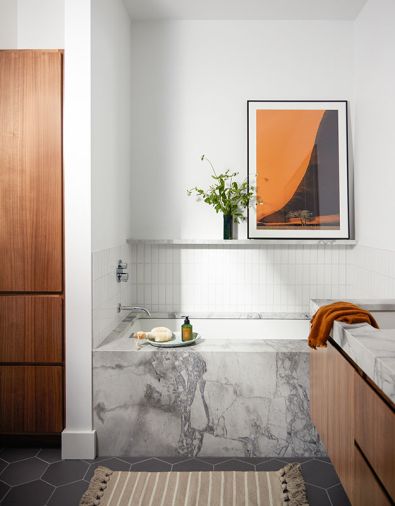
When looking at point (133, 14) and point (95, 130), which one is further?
point (133, 14)

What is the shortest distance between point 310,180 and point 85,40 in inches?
71.9

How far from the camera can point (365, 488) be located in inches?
60.1

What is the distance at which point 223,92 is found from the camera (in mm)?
3697

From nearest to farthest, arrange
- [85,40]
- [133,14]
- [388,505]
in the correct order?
[388,505]
[85,40]
[133,14]

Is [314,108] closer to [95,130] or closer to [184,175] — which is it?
[184,175]

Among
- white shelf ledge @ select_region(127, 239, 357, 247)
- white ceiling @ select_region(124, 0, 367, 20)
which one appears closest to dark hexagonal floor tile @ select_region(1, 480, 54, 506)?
white shelf ledge @ select_region(127, 239, 357, 247)

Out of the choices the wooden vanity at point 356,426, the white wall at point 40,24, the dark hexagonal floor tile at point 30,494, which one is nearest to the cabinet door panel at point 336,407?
the wooden vanity at point 356,426

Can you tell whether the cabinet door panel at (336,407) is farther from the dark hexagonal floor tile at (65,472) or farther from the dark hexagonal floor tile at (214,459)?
the dark hexagonal floor tile at (65,472)

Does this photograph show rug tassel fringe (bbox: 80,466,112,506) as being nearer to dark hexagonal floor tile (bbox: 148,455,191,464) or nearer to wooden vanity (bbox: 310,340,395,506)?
dark hexagonal floor tile (bbox: 148,455,191,464)

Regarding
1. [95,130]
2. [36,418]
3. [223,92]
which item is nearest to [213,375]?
[36,418]

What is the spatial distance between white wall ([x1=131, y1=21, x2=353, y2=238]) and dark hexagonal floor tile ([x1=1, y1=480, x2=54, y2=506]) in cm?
187

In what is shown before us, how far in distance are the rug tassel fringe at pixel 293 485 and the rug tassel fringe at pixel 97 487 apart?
2.67ft

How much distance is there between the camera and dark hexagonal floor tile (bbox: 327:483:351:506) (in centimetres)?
221

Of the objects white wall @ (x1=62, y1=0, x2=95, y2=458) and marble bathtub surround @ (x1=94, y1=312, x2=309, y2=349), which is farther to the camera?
marble bathtub surround @ (x1=94, y1=312, x2=309, y2=349)
